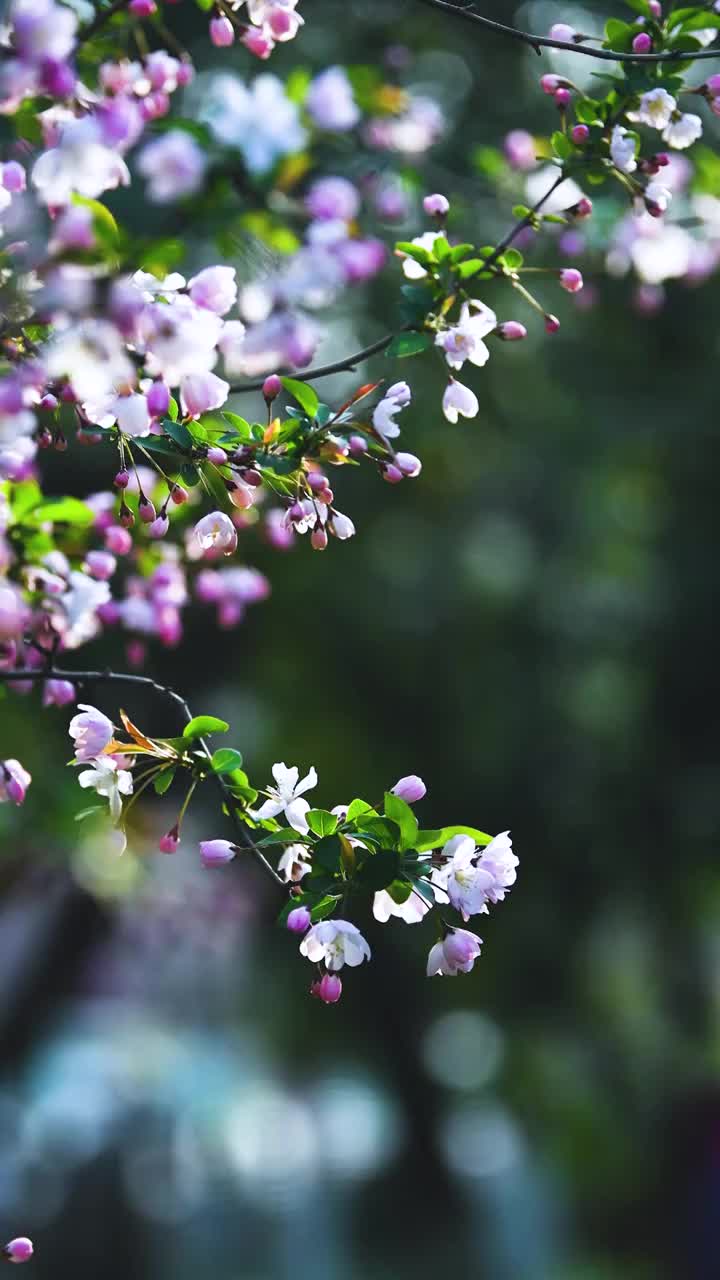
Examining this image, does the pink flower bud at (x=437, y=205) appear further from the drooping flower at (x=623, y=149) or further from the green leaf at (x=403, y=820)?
the green leaf at (x=403, y=820)

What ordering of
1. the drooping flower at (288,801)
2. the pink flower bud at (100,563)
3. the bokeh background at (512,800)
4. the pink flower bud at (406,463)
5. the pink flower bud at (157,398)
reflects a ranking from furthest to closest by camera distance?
the bokeh background at (512,800) → the pink flower bud at (100,563) → the pink flower bud at (406,463) → the drooping flower at (288,801) → the pink flower bud at (157,398)

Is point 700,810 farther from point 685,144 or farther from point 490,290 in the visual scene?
point 685,144

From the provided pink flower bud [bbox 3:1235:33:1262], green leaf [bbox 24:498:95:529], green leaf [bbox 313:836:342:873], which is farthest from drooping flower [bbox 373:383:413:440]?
pink flower bud [bbox 3:1235:33:1262]

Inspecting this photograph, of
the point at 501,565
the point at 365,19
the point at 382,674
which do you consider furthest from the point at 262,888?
the point at 365,19

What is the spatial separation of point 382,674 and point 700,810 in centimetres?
172

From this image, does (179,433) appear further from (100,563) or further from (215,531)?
(100,563)

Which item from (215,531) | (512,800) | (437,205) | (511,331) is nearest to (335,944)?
(215,531)

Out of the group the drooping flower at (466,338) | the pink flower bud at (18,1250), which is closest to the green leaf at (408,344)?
the drooping flower at (466,338)

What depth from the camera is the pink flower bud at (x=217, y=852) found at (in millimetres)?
1193

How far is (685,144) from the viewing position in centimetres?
135

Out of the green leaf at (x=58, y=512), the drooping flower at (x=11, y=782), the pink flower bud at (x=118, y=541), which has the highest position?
the green leaf at (x=58, y=512)

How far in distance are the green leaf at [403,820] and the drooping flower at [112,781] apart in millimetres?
262

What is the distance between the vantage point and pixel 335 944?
116 cm

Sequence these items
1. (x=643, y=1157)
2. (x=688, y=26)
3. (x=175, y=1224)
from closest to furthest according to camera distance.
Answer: (x=688, y=26)
(x=175, y=1224)
(x=643, y=1157)
